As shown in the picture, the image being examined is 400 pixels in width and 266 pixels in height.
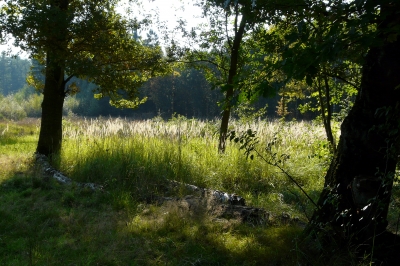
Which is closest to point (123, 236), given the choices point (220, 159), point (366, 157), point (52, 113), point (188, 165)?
point (366, 157)

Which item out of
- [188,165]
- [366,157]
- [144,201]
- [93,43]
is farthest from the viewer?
[93,43]

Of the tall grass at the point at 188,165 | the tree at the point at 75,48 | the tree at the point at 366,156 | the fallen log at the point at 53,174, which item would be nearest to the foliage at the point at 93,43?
the tree at the point at 75,48

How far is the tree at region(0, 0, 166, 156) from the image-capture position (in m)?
6.54

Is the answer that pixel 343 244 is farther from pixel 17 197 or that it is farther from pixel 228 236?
pixel 17 197

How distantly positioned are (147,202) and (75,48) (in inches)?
165

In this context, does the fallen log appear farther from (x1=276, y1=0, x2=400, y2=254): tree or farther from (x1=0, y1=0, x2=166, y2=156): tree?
(x1=276, y1=0, x2=400, y2=254): tree

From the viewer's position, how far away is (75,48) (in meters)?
7.39

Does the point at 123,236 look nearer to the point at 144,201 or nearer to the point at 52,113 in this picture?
the point at 144,201

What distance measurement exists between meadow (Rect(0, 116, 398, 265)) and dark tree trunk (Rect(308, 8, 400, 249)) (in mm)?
268

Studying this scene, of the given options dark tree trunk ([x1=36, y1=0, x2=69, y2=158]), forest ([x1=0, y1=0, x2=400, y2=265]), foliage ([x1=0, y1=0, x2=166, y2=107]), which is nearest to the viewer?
forest ([x1=0, y1=0, x2=400, y2=265])

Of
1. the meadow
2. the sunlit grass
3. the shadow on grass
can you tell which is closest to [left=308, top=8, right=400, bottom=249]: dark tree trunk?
the meadow

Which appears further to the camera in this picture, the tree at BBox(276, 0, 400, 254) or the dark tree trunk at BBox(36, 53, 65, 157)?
the dark tree trunk at BBox(36, 53, 65, 157)

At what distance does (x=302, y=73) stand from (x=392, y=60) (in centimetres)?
111

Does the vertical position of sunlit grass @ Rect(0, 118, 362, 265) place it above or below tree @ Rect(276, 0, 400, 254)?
below
